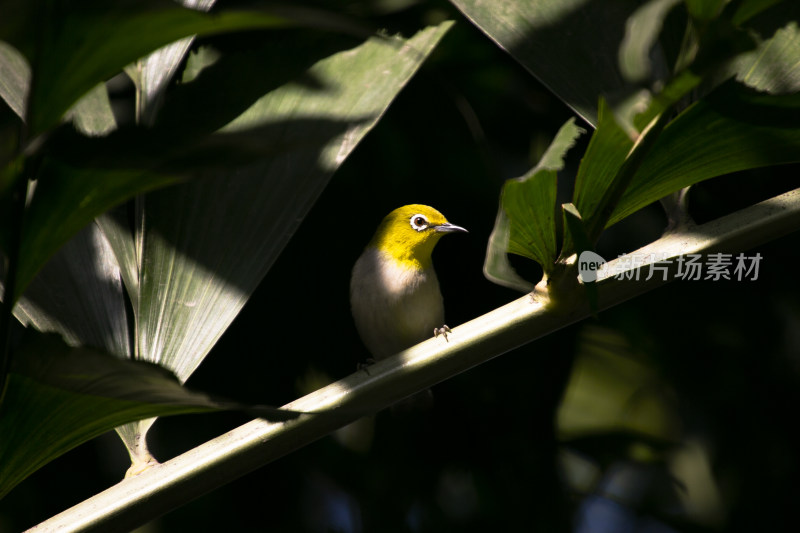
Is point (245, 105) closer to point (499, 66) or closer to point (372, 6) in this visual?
point (372, 6)

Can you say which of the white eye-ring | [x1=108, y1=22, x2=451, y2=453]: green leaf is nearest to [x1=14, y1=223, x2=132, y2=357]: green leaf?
[x1=108, y1=22, x2=451, y2=453]: green leaf

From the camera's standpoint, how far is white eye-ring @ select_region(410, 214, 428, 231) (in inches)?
84.7

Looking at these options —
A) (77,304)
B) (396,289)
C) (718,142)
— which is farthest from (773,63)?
(396,289)

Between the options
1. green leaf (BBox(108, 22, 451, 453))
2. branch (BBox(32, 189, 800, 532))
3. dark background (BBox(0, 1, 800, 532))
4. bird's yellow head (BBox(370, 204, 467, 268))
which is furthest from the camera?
bird's yellow head (BBox(370, 204, 467, 268))

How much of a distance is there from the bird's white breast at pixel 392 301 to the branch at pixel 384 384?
1261 mm

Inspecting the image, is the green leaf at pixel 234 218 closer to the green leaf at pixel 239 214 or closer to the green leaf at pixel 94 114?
the green leaf at pixel 239 214

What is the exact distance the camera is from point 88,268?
1.08 m

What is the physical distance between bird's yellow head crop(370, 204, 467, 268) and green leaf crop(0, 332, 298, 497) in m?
1.27

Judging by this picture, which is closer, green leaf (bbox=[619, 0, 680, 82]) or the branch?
green leaf (bbox=[619, 0, 680, 82])

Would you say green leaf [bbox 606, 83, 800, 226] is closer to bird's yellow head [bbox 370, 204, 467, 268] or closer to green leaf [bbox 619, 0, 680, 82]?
green leaf [bbox 619, 0, 680, 82]

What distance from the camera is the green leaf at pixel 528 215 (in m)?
0.82

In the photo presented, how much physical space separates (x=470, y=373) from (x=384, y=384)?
798 mm

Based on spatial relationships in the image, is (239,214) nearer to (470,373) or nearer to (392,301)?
(470,373)

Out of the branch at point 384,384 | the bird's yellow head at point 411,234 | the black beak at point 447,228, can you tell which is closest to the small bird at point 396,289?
the bird's yellow head at point 411,234
